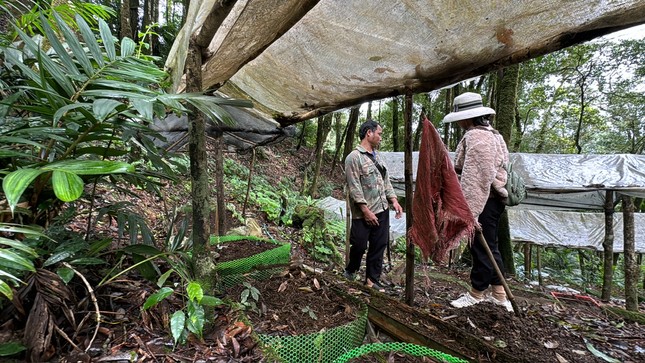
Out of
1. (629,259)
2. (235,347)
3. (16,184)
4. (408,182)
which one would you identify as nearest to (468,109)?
(408,182)

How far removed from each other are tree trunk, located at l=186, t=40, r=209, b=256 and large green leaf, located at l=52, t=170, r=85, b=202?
0.56 m

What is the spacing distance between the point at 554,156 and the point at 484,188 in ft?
12.3

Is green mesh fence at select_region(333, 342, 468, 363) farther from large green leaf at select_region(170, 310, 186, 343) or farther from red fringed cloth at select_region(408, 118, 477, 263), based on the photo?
large green leaf at select_region(170, 310, 186, 343)

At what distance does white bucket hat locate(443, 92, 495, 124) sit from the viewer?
2346 mm

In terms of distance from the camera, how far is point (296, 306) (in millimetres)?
1833

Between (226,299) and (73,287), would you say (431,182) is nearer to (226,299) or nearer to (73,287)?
(226,299)

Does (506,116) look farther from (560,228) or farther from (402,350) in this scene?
(402,350)

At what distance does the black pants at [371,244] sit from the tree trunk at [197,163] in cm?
184

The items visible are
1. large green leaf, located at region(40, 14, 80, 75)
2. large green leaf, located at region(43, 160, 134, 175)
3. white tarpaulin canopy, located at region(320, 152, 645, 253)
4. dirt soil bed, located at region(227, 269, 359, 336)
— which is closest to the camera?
large green leaf, located at region(43, 160, 134, 175)

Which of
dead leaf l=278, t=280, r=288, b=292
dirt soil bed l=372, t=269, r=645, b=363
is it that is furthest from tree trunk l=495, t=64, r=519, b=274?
dead leaf l=278, t=280, r=288, b=292

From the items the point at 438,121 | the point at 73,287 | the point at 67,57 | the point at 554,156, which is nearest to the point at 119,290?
the point at 73,287

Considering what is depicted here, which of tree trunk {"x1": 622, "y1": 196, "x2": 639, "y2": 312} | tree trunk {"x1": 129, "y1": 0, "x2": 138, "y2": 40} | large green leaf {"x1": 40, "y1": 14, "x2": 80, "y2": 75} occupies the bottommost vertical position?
tree trunk {"x1": 622, "y1": 196, "x2": 639, "y2": 312}

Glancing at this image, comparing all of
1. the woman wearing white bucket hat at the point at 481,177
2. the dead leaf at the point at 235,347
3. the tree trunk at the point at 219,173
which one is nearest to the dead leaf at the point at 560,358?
the woman wearing white bucket hat at the point at 481,177

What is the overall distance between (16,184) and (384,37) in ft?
5.86
